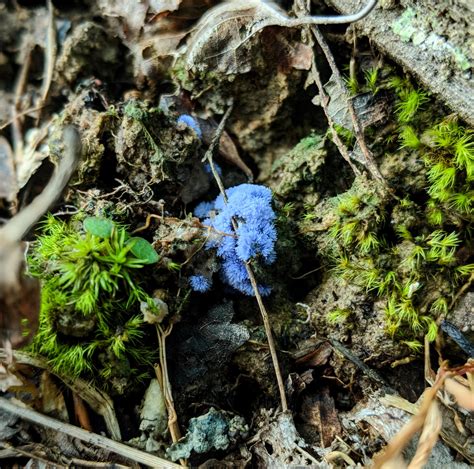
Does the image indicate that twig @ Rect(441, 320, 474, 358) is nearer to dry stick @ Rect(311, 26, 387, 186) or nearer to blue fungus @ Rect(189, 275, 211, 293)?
dry stick @ Rect(311, 26, 387, 186)

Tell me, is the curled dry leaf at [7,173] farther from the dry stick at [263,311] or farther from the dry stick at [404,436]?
the dry stick at [404,436]

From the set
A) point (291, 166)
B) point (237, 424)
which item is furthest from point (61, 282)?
point (291, 166)

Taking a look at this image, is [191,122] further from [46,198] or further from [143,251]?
[46,198]

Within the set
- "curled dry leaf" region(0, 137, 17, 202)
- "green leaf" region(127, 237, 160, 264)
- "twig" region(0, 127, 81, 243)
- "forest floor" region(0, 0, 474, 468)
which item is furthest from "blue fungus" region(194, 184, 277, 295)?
"curled dry leaf" region(0, 137, 17, 202)

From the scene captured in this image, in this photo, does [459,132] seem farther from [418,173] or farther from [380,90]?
[380,90]

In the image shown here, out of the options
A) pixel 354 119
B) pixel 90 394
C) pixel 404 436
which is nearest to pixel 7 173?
pixel 90 394

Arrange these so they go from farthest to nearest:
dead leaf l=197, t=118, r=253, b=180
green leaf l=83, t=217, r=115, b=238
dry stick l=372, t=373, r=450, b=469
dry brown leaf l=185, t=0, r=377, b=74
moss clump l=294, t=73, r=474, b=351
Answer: dead leaf l=197, t=118, r=253, b=180, dry brown leaf l=185, t=0, r=377, b=74, moss clump l=294, t=73, r=474, b=351, green leaf l=83, t=217, r=115, b=238, dry stick l=372, t=373, r=450, b=469
